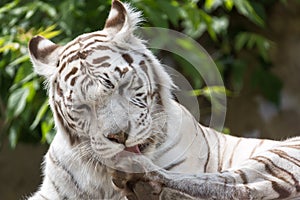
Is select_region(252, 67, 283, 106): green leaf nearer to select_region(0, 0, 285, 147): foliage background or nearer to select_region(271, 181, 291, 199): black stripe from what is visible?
select_region(0, 0, 285, 147): foliage background

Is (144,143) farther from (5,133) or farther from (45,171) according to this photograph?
(5,133)

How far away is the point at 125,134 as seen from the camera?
1.99 metres

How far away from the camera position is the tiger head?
2.00 metres

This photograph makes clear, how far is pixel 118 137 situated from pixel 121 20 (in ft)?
1.55

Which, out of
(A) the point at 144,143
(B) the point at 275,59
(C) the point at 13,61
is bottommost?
(B) the point at 275,59

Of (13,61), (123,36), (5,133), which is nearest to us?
(123,36)

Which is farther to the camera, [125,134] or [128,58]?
[128,58]

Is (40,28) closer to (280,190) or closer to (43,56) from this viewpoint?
(43,56)

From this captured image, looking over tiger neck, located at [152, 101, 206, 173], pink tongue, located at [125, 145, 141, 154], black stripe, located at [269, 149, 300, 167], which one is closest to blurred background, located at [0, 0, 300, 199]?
tiger neck, located at [152, 101, 206, 173]

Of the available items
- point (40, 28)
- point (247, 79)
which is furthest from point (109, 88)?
point (247, 79)

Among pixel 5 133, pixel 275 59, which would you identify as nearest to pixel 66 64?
pixel 5 133

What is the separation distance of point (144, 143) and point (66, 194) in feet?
1.27

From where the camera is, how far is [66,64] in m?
2.14

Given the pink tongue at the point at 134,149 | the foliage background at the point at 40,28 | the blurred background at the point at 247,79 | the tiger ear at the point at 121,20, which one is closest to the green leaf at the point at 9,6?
the foliage background at the point at 40,28
